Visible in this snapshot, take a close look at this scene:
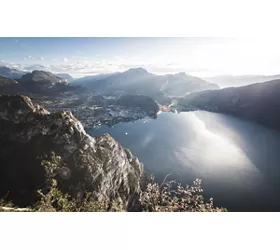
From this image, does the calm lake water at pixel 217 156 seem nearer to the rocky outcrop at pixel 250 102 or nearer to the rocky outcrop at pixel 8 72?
the rocky outcrop at pixel 250 102

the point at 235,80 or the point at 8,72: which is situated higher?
the point at 8,72

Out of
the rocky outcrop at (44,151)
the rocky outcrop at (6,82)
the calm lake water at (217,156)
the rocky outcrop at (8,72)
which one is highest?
the rocky outcrop at (8,72)

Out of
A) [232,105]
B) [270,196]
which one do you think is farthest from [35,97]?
[232,105]

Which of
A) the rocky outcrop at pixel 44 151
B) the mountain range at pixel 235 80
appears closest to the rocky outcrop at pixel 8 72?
the rocky outcrop at pixel 44 151

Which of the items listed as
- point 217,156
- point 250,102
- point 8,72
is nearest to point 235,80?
point 250,102

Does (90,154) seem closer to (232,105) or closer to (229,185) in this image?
(229,185)

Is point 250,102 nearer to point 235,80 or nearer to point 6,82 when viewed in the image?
point 235,80

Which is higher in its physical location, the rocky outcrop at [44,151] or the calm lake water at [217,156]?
the rocky outcrop at [44,151]
